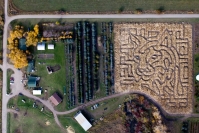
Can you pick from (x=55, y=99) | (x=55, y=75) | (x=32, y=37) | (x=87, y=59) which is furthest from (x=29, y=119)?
(x=87, y=59)

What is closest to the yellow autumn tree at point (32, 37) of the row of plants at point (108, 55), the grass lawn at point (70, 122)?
the row of plants at point (108, 55)

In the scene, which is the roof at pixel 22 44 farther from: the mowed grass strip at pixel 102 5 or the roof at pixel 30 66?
the mowed grass strip at pixel 102 5

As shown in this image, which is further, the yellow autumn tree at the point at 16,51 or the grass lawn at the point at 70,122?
the grass lawn at the point at 70,122

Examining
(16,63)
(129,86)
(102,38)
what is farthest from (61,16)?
(129,86)

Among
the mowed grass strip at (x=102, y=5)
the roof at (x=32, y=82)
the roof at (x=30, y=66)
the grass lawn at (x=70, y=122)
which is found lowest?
the grass lawn at (x=70, y=122)

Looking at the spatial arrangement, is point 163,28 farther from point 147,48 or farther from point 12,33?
point 12,33

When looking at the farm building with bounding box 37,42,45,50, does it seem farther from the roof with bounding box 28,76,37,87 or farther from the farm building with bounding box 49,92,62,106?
the farm building with bounding box 49,92,62,106

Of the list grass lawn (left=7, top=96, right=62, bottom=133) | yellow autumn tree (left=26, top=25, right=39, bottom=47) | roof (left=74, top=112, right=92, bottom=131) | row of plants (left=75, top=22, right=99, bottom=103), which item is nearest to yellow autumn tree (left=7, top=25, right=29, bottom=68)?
yellow autumn tree (left=26, top=25, right=39, bottom=47)
